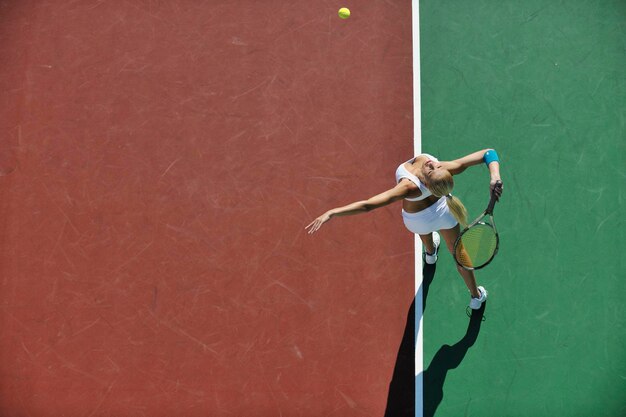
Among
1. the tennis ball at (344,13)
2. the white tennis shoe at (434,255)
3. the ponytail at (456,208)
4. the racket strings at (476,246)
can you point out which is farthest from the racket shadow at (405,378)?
the tennis ball at (344,13)

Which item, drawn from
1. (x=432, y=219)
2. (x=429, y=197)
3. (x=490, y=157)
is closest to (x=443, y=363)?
(x=432, y=219)

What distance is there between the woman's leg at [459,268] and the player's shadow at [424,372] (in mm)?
366

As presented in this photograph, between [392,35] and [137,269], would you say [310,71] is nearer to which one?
[392,35]

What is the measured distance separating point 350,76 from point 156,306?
3090 mm

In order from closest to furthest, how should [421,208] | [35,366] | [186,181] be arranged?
1. [421,208]
2. [35,366]
3. [186,181]

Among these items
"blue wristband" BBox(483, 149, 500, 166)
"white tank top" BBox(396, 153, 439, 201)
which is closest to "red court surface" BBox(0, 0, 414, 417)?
"white tank top" BBox(396, 153, 439, 201)

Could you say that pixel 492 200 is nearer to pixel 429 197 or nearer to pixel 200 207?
pixel 429 197

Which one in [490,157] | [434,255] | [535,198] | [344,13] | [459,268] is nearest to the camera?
[490,157]

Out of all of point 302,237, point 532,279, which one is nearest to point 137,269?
point 302,237

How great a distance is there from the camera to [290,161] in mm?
5332

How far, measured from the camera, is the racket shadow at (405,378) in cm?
471

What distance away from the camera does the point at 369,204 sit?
12.0 feet

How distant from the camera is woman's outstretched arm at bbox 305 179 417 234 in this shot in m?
3.62

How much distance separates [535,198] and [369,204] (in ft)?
7.93
